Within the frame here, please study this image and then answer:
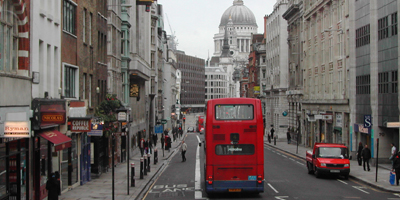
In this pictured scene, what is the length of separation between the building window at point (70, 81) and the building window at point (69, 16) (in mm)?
1807

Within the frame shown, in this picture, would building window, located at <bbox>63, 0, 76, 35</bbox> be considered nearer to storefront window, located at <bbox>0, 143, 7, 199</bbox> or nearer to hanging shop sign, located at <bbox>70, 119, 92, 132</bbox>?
hanging shop sign, located at <bbox>70, 119, 92, 132</bbox>

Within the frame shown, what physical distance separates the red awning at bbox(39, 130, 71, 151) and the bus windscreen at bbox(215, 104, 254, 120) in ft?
19.8

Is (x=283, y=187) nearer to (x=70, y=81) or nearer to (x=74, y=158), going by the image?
(x=74, y=158)

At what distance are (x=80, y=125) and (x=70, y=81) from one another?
3325 mm

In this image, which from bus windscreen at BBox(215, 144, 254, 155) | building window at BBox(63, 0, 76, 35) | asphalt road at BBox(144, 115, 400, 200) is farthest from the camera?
building window at BBox(63, 0, 76, 35)

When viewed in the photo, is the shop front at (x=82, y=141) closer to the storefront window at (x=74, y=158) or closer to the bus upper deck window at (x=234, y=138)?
the storefront window at (x=74, y=158)

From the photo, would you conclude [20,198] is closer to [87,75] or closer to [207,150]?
[207,150]

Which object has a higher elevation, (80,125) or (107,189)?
(80,125)

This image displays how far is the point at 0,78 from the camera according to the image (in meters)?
16.7

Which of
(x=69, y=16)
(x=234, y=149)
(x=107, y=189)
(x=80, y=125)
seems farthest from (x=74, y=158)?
(x=234, y=149)

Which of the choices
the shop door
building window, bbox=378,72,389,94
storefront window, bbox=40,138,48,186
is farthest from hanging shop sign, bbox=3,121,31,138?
building window, bbox=378,72,389,94

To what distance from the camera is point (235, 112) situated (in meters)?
21.0

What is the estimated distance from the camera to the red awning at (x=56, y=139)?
20.1 m

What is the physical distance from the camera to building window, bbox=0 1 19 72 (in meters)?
17.2
